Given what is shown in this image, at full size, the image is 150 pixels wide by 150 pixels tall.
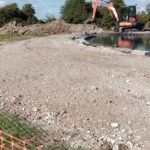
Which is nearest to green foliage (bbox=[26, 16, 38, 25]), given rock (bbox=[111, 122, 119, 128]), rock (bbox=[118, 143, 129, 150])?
rock (bbox=[111, 122, 119, 128])

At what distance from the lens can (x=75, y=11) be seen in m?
46.2

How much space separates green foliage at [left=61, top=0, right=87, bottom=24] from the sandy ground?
30.2 metres

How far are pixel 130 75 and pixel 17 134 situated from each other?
5516 millimetres

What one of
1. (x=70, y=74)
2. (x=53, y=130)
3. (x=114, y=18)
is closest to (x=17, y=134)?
(x=53, y=130)

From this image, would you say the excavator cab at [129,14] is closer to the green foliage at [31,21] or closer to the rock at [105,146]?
the green foliage at [31,21]

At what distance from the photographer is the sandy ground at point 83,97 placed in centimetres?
779

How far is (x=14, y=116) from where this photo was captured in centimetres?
898

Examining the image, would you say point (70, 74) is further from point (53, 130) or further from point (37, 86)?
point (53, 130)


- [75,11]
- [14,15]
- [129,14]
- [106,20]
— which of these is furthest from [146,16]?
[14,15]

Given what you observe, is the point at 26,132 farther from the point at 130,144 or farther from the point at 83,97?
the point at 83,97

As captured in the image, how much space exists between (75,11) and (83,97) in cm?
3683

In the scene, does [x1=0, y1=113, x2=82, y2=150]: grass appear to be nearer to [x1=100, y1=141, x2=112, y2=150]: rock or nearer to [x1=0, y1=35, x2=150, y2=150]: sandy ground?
[x1=0, y1=35, x2=150, y2=150]: sandy ground

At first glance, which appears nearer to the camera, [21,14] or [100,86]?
[100,86]

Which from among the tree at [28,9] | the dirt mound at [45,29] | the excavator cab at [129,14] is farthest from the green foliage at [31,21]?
the excavator cab at [129,14]
